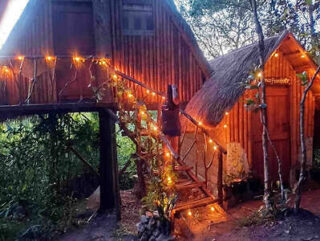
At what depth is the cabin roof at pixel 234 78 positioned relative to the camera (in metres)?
6.73

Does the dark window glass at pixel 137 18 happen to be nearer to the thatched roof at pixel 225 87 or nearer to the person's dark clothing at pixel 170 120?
the thatched roof at pixel 225 87

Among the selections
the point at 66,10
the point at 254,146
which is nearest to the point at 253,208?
the point at 254,146

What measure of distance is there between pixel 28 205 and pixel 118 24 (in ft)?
18.2

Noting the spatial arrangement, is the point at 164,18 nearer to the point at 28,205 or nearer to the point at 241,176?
the point at 241,176

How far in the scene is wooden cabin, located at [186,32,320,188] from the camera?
23.1 ft

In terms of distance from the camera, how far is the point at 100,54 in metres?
8.14

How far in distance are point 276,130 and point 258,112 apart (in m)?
0.78

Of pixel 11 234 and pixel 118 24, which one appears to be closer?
pixel 11 234

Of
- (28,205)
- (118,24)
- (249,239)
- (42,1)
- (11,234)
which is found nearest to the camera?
(249,239)

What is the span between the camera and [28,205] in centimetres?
713

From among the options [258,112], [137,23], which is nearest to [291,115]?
[258,112]

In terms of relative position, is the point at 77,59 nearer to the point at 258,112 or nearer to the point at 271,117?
the point at 258,112

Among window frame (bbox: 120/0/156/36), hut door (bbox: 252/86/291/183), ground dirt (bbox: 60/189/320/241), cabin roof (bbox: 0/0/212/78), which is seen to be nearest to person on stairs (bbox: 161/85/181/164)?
ground dirt (bbox: 60/189/320/241)

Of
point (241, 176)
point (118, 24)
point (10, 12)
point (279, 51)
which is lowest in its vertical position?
point (241, 176)
